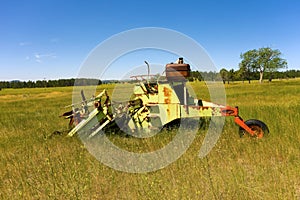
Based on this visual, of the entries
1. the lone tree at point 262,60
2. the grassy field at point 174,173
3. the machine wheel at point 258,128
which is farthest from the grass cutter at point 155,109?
the lone tree at point 262,60

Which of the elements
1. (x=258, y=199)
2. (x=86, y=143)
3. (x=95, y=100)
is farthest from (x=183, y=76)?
(x=258, y=199)

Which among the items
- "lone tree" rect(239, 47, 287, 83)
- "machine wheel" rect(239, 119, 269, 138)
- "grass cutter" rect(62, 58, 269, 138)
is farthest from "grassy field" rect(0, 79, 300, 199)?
"lone tree" rect(239, 47, 287, 83)

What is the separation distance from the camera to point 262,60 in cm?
8606

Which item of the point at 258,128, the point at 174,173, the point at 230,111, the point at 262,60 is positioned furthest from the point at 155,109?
the point at 262,60

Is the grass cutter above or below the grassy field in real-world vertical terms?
above

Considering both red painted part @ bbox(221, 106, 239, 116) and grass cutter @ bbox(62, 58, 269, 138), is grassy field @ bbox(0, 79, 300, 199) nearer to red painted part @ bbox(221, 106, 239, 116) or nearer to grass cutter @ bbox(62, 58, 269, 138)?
grass cutter @ bbox(62, 58, 269, 138)

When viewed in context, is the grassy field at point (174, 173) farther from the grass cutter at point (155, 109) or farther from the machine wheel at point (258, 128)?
the grass cutter at point (155, 109)

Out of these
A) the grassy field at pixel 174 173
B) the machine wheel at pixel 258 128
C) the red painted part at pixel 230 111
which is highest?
the red painted part at pixel 230 111

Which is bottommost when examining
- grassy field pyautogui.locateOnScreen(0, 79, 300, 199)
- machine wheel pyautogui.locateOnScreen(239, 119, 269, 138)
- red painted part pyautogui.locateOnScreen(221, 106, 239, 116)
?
grassy field pyautogui.locateOnScreen(0, 79, 300, 199)

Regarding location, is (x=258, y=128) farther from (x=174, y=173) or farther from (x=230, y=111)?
(x=174, y=173)

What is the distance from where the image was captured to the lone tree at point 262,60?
8419cm

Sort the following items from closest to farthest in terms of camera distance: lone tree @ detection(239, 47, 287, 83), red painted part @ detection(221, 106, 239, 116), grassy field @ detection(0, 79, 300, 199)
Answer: grassy field @ detection(0, 79, 300, 199) < red painted part @ detection(221, 106, 239, 116) < lone tree @ detection(239, 47, 287, 83)

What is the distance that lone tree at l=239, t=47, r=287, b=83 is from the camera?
84188 mm

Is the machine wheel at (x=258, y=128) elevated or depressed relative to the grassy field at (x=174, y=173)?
elevated
